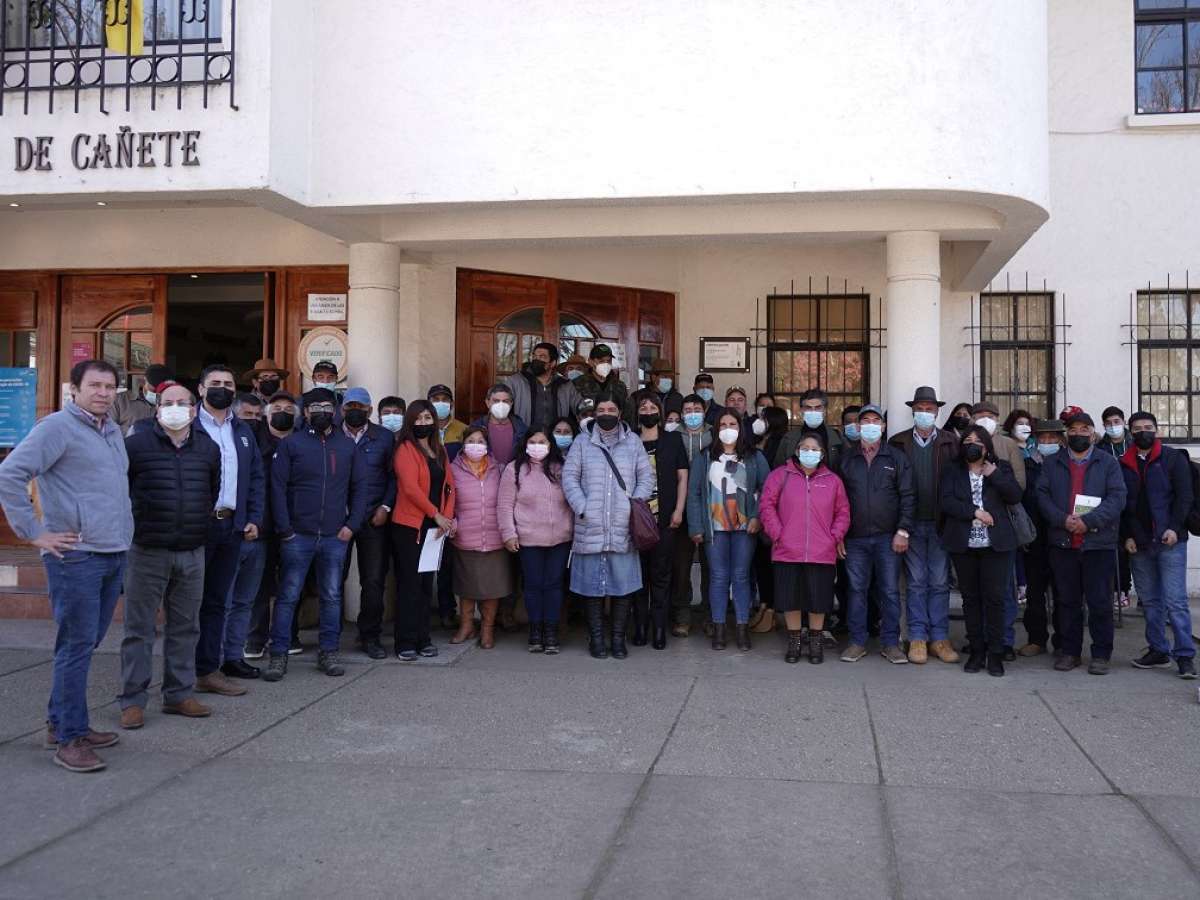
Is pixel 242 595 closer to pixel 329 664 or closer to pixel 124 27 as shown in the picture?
pixel 329 664

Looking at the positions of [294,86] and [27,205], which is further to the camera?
[27,205]

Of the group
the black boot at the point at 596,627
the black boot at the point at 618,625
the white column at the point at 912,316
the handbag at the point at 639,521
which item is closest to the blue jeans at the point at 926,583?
the white column at the point at 912,316

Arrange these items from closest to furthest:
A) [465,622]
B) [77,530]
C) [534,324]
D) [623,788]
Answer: [623,788], [77,530], [465,622], [534,324]

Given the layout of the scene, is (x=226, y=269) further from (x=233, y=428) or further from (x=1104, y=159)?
(x=1104, y=159)

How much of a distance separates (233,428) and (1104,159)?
9.69 meters

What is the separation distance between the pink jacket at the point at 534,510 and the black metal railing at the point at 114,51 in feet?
11.4

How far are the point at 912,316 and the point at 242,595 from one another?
5618mm

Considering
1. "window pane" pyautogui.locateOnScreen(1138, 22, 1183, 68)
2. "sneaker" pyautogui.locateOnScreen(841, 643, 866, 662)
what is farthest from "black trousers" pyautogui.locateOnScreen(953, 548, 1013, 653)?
"window pane" pyautogui.locateOnScreen(1138, 22, 1183, 68)

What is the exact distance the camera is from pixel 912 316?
8.23m

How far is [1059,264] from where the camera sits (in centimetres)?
1105

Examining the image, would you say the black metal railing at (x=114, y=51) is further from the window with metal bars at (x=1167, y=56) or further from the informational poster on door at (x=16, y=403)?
the window with metal bars at (x=1167, y=56)

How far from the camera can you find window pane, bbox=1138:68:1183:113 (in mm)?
11156

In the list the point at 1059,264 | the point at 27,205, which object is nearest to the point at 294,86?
the point at 27,205

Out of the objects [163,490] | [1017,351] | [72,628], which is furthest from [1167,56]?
[72,628]
